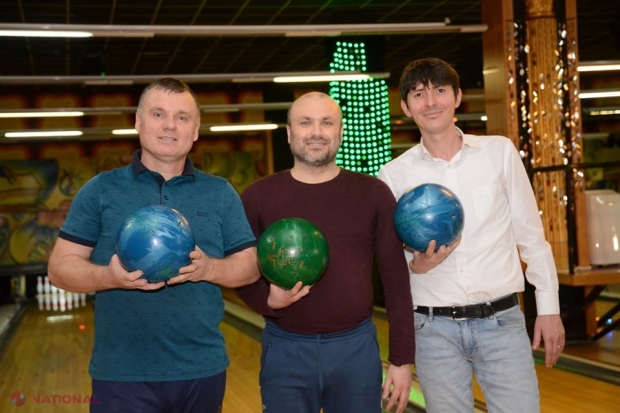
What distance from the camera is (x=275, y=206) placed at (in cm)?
234

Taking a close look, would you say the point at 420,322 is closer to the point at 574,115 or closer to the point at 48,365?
the point at 574,115

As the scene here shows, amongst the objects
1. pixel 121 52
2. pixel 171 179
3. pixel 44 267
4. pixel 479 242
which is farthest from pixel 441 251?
pixel 44 267

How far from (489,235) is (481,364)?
385 millimetres

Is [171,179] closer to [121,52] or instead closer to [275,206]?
[275,206]

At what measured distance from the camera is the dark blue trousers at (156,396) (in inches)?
76.5

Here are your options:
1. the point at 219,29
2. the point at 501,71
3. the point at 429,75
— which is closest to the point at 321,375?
the point at 429,75

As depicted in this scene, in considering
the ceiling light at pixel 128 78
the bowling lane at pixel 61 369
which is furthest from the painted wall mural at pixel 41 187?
the ceiling light at pixel 128 78

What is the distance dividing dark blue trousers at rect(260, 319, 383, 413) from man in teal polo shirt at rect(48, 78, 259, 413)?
8.9 inches

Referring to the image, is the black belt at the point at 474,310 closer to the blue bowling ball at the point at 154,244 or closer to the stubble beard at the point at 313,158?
the stubble beard at the point at 313,158

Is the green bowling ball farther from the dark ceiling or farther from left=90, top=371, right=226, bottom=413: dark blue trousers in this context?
the dark ceiling

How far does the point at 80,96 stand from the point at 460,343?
11.9m

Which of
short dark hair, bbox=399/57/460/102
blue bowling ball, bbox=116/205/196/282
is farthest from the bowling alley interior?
blue bowling ball, bbox=116/205/196/282

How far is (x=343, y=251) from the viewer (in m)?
2.30

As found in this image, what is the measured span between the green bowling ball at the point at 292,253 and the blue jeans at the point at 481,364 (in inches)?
17.9
